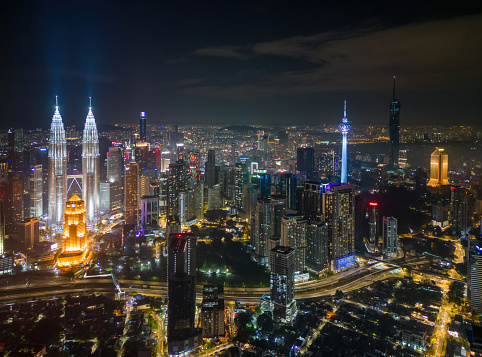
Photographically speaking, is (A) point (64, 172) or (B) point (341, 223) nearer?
(B) point (341, 223)

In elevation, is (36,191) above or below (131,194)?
above

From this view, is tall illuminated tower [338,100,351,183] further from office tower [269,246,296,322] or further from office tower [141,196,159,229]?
office tower [141,196,159,229]

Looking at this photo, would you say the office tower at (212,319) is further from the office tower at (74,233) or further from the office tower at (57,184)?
the office tower at (57,184)

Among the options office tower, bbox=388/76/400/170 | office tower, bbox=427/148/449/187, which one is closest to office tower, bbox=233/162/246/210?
office tower, bbox=388/76/400/170

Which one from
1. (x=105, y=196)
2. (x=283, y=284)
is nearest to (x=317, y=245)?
(x=283, y=284)

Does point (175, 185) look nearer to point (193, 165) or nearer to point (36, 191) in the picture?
point (193, 165)

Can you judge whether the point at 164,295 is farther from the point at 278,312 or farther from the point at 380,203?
the point at 380,203

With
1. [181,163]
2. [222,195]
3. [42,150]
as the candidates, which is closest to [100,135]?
[42,150]
